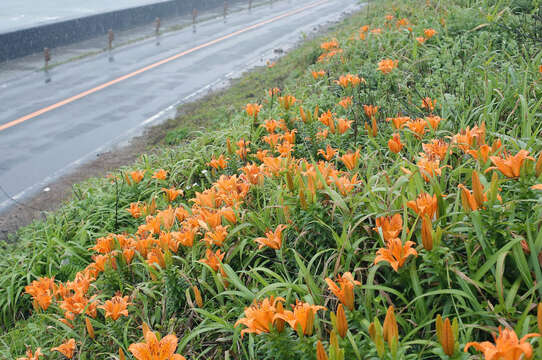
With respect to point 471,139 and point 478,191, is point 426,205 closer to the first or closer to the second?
point 478,191

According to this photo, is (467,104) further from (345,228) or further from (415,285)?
(415,285)

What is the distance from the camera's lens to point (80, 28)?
1752cm

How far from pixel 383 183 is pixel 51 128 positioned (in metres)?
7.98

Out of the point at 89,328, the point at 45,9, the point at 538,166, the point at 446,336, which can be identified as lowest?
the point at 89,328

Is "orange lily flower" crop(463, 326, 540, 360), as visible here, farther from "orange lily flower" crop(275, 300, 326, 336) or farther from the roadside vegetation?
"orange lily flower" crop(275, 300, 326, 336)

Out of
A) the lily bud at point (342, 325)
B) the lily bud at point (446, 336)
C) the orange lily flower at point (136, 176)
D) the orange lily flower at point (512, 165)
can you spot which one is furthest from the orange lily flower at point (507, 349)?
the orange lily flower at point (136, 176)

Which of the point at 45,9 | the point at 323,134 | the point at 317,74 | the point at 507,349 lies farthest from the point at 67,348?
the point at 45,9

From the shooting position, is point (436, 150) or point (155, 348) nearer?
point (155, 348)

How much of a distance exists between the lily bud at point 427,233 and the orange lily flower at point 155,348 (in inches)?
41.2

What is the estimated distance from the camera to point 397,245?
73.5 inches

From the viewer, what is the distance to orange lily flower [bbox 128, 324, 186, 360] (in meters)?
1.82

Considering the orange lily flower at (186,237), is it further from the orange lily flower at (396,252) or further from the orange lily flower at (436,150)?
the orange lily flower at (436,150)

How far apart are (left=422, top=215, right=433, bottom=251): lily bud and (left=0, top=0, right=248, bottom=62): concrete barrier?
50.9 feet

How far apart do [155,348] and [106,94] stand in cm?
1008
